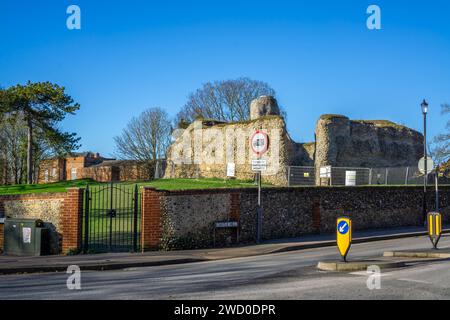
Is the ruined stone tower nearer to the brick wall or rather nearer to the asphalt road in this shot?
the brick wall

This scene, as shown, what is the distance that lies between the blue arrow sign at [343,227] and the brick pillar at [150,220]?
669 cm

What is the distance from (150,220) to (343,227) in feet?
22.6

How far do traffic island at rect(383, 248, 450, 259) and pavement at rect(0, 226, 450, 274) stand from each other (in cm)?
385

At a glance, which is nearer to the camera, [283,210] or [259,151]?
[259,151]

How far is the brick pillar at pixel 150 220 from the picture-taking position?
1745cm

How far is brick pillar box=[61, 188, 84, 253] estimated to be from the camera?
17.4 m

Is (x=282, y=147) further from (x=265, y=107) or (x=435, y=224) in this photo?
(x=435, y=224)

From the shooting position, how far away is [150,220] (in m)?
17.5

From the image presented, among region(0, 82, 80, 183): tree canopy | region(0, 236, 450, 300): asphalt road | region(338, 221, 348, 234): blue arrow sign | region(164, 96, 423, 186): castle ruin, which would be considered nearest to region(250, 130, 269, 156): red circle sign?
region(0, 236, 450, 300): asphalt road

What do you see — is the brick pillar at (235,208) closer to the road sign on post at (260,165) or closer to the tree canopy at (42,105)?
the road sign on post at (260,165)

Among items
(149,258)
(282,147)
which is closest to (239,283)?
(149,258)

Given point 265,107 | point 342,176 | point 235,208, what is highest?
point 265,107
